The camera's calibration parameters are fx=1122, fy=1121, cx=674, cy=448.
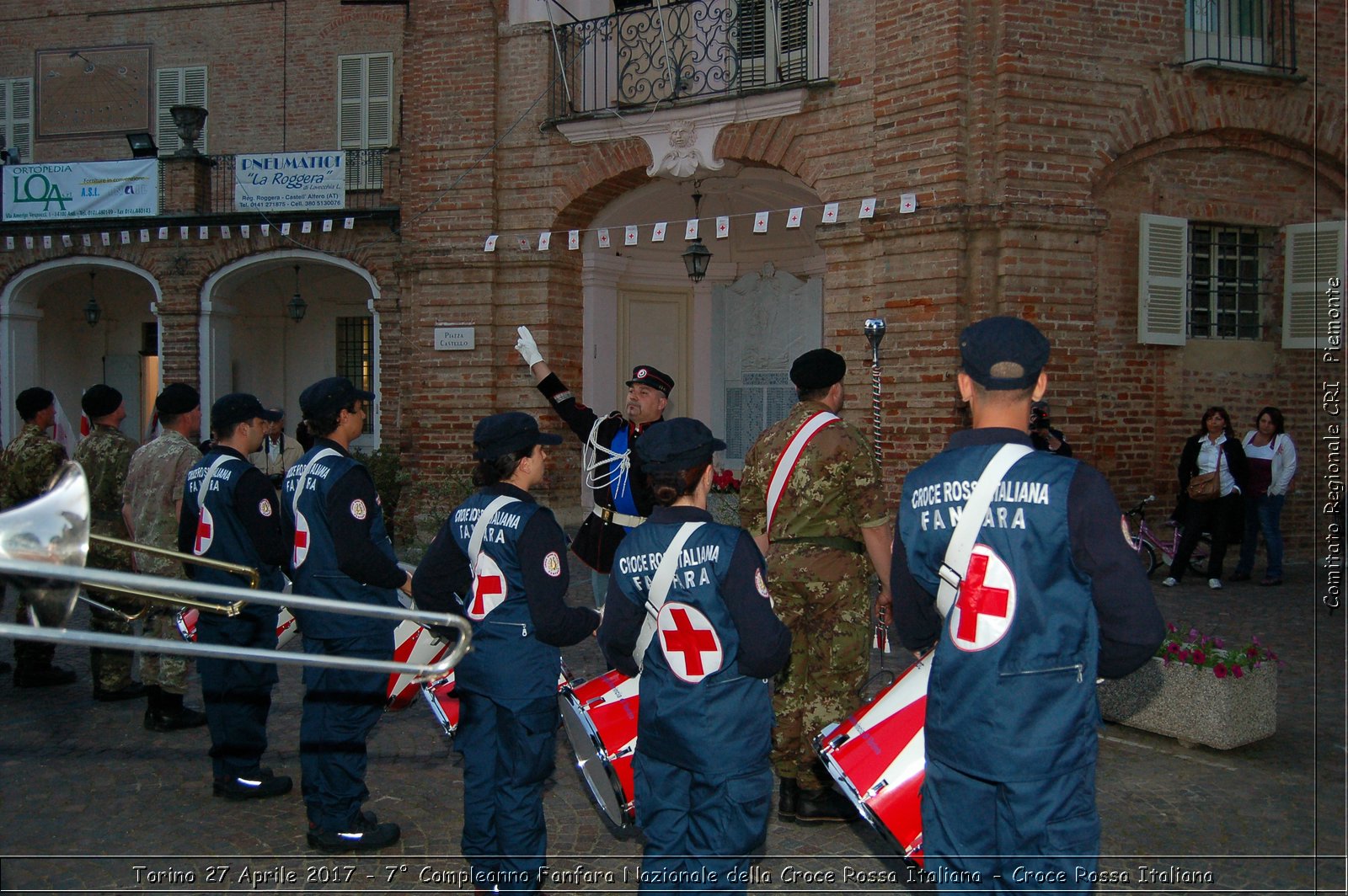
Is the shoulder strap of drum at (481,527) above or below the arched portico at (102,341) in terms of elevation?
below

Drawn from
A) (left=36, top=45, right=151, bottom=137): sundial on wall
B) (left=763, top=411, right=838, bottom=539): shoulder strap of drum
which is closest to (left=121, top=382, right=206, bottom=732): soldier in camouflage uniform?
(left=763, top=411, right=838, bottom=539): shoulder strap of drum

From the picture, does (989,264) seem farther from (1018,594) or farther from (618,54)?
(1018,594)

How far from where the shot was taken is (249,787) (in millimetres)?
5434

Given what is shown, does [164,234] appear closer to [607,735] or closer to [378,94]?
[378,94]

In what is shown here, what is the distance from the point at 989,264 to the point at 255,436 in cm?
754

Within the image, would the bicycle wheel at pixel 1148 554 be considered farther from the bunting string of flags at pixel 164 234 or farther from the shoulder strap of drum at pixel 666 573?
the bunting string of flags at pixel 164 234

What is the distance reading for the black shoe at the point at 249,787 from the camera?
5438 mm

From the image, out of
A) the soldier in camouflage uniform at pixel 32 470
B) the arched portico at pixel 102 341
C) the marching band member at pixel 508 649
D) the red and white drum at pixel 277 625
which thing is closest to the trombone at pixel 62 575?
the marching band member at pixel 508 649

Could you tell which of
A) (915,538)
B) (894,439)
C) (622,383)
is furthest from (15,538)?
(622,383)

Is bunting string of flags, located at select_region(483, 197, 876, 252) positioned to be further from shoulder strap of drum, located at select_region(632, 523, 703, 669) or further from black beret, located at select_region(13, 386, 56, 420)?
shoulder strap of drum, located at select_region(632, 523, 703, 669)

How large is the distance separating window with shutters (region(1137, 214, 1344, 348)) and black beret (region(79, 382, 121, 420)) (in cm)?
985

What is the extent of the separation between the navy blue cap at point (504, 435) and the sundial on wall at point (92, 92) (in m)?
20.2

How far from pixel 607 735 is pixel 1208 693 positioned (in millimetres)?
3498

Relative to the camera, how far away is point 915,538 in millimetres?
3031
